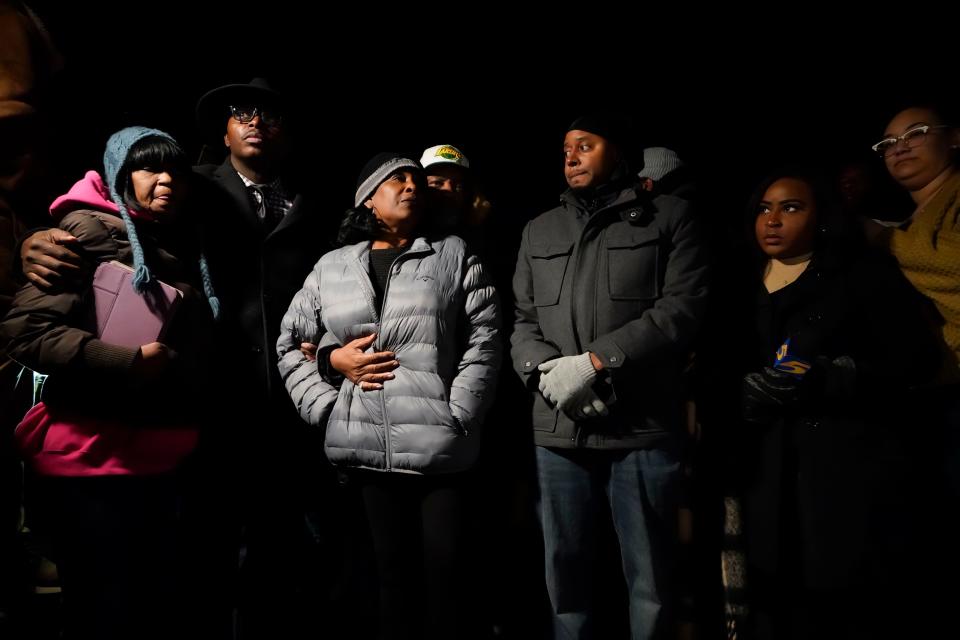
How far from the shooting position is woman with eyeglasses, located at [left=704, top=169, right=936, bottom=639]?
2055mm

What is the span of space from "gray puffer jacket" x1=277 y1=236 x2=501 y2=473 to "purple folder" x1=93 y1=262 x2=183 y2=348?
1.53 feet

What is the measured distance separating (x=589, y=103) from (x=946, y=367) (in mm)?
2326

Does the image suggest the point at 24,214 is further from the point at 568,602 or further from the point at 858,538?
the point at 858,538

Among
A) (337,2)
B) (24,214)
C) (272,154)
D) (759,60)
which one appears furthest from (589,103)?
(24,214)

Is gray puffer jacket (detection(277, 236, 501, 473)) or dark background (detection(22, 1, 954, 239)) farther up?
dark background (detection(22, 1, 954, 239))

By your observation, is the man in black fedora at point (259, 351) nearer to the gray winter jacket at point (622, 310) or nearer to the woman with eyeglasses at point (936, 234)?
the gray winter jacket at point (622, 310)

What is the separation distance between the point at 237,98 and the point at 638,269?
1.85 m

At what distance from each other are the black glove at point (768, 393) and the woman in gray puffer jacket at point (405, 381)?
3.03ft

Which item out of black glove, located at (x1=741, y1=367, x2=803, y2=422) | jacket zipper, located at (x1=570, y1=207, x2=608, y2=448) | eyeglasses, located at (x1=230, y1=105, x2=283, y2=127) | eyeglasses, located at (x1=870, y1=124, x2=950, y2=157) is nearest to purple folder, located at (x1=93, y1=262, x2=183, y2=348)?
eyeglasses, located at (x1=230, y1=105, x2=283, y2=127)

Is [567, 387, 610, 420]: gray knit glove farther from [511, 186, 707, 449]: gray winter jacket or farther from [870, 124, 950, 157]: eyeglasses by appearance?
[870, 124, 950, 157]: eyeglasses

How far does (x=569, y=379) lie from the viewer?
206 centimetres

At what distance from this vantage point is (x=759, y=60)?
357 centimetres

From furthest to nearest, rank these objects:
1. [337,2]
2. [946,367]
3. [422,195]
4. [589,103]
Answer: [589,103] → [337,2] → [422,195] → [946,367]

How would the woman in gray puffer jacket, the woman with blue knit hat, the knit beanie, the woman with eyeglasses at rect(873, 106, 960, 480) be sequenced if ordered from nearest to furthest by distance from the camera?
the woman with blue knit hat < the woman in gray puffer jacket < the woman with eyeglasses at rect(873, 106, 960, 480) < the knit beanie
